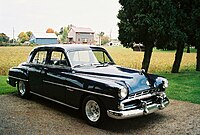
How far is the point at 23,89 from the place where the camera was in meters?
8.07

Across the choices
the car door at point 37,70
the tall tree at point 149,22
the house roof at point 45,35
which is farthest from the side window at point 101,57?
the house roof at point 45,35

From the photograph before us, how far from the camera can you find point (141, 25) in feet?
42.0

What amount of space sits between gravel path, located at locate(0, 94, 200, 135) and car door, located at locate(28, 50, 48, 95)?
511 millimetres

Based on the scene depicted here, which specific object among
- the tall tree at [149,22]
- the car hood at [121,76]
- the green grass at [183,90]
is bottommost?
the green grass at [183,90]

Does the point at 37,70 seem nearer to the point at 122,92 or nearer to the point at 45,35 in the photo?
the point at 122,92

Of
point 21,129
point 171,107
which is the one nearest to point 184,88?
point 171,107

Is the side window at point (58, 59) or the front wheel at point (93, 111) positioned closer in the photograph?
the front wheel at point (93, 111)

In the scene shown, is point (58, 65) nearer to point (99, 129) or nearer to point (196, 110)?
point (99, 129)

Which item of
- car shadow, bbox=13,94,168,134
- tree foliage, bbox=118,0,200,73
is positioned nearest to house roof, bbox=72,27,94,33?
tree foliage, bbox=118,0,200,73

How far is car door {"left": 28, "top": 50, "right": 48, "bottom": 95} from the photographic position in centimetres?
710

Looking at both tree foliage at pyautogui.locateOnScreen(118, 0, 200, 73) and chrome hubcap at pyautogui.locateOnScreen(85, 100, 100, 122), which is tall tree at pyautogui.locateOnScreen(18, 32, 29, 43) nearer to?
tree foliage at pyautogui.locateOnScreen(118, 0, 200, 73)

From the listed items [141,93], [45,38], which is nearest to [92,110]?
[141,93]

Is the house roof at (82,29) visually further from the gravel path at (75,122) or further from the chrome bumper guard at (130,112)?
the chrome bumper guard at (130,112)

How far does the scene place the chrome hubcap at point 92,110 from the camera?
5.51 m
